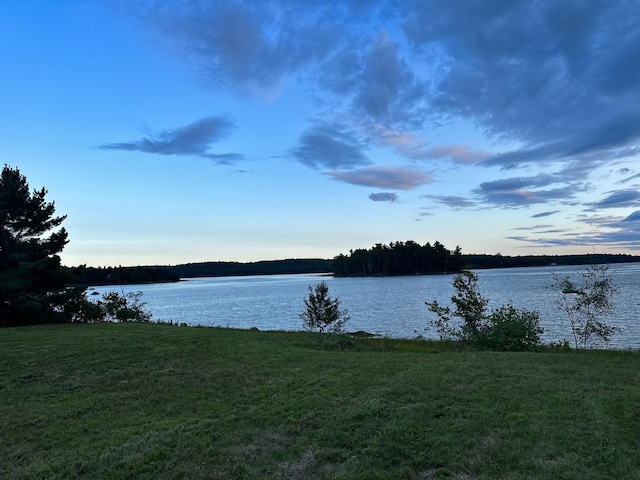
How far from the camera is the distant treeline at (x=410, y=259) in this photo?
133625 mm

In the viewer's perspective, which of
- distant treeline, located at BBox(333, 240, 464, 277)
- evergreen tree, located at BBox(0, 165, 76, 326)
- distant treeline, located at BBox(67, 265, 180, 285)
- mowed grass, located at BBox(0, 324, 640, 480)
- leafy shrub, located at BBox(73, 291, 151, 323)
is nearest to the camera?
mowed grass, located at BBox(0, 324, 640, 480)

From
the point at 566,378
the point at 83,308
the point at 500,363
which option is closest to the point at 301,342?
the point at 500,363

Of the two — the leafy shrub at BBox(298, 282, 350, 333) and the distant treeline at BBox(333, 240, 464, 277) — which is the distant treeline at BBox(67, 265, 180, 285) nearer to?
the leafy shrub at BBox(298, 282, 350, 333)

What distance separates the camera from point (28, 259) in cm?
2070

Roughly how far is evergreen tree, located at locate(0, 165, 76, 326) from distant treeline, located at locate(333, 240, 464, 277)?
11972cm

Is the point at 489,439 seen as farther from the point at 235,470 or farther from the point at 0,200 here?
the point at 0,200

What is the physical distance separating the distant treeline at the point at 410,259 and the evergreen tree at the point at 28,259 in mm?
119721

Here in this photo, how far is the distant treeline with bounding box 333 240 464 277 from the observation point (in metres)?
134

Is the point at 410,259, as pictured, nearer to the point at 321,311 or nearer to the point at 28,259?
the point at 321,311

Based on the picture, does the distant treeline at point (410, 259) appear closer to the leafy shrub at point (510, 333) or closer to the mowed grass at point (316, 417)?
the leafy shrub at point (510, 333)

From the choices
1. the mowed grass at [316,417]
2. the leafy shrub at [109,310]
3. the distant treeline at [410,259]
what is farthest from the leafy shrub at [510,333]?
the distant treeline at [410,259]

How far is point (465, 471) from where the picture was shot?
475 cm

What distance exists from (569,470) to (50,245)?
22.7m

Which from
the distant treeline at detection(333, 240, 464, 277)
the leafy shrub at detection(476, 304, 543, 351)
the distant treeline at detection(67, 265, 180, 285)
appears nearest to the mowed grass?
the leafy shrub at detection(476, 304, 543, 351)
